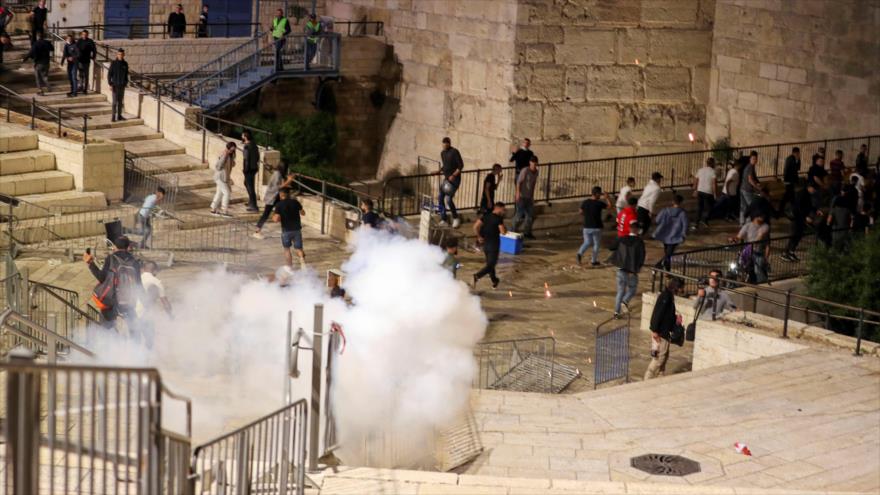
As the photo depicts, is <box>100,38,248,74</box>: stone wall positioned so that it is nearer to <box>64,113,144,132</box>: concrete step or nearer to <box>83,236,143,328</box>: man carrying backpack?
<box>64,113,144,132</box>: concrete step

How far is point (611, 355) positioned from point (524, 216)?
6.85 m

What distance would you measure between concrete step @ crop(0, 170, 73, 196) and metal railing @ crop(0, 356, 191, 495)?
42.9ft

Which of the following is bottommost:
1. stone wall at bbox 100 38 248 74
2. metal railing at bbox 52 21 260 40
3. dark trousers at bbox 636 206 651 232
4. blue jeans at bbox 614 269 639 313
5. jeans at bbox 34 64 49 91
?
blue jeans at bbox 614 269 639 313

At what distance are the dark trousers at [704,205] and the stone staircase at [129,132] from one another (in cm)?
842

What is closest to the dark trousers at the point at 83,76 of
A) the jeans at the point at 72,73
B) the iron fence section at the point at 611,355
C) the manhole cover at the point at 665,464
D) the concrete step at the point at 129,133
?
the jeans at the point at 72,73

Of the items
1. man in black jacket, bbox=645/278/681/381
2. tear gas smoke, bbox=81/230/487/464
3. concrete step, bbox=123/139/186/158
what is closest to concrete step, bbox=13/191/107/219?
concrete step, bbox=123/139/186/158

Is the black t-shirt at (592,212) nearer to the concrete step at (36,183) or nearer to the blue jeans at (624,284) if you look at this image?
the blue jeans at (624,284)

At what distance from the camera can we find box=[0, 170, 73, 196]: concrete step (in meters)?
24.5

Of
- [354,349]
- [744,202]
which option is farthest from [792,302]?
[354,349]

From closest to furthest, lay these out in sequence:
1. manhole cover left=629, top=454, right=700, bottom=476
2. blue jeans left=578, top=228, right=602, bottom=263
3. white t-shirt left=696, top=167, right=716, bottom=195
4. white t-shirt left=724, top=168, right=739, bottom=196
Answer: manhole cover left=629, top=454, right=700, bottom=476
blue jeans left=578, top=228, right=602, bottom=263
white t-shirt left=696, top=167, right=716, bottom=195
white t-shirt left=724, top=168, right=739, bottom=196

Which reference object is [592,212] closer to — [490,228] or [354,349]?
[490,228]

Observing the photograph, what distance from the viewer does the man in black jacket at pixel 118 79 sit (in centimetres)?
2839

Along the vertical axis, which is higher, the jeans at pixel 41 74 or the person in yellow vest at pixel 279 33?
the person in yellow vest at pixel 279 33

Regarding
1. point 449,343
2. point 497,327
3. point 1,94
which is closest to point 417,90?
point 1,94
